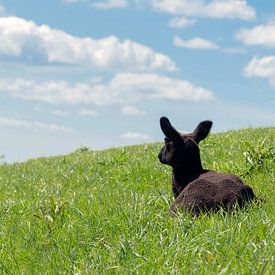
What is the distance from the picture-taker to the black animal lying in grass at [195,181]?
739cm

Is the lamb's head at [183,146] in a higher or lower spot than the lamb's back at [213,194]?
higher

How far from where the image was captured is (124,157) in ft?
49.6

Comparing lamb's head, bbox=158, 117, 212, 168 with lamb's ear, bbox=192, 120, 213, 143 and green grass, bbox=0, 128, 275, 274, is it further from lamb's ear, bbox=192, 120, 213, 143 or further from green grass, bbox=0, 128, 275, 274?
green grass, bbox=0, 128, 275, 274

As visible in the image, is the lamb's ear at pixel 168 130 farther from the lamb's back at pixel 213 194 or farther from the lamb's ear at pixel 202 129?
the lamb's back at pixel 213 194

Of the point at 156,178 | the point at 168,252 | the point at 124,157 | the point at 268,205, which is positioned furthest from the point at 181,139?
the point at 124,157

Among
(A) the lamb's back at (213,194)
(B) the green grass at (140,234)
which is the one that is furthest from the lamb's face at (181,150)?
(B) the green grass at (140,234)

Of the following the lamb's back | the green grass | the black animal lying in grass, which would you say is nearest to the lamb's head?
the black animal lying in grass

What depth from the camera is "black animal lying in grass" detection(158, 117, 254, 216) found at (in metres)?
7.39

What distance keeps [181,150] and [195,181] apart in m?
0.53

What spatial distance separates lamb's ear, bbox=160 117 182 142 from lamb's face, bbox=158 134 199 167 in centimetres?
7

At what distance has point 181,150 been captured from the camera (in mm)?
8086

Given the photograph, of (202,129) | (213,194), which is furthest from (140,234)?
(202,129)

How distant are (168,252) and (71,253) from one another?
3.62ft

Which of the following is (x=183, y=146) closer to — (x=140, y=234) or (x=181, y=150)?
(x=181, y=150)
